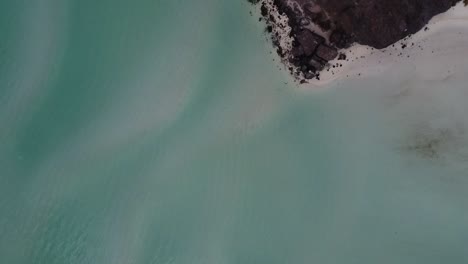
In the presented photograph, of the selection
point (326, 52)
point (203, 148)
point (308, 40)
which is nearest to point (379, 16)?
point (326, 52)

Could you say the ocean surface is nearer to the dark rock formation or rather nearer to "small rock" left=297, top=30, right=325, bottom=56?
the dark rock formation

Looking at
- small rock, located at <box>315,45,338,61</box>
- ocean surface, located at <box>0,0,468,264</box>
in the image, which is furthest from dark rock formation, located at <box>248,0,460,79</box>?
ocean surface, located at <box>0,0,468,264</box>

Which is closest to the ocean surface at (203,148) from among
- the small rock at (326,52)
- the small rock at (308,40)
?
the small rock at (326,52)

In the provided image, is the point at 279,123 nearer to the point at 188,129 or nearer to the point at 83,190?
the point at 188,129

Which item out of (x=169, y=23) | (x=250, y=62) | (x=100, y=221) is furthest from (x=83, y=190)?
(x=250, y=62)

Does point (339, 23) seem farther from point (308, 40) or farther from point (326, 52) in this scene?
point (308, 40)
